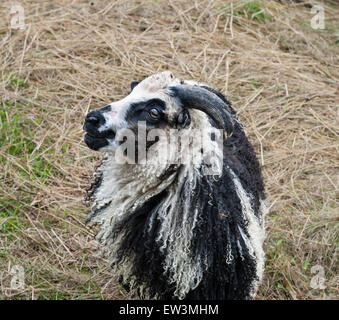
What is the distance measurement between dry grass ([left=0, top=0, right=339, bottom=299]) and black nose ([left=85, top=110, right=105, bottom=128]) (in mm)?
1803

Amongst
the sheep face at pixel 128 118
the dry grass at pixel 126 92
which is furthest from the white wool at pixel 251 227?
the dry grass at pixel 126 92

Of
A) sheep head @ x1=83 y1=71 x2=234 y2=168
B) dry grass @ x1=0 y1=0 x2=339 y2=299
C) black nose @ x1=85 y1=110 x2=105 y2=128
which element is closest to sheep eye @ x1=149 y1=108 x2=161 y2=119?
sheep head @ x1=83 y1=71 x2=234 y2=168

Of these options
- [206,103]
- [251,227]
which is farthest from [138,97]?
[251,227]

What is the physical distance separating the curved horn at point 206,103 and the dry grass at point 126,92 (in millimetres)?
1987

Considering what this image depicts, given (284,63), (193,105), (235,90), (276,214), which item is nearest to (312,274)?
(276,214)

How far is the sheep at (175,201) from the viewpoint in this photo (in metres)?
3.36

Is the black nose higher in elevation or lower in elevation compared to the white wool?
higher

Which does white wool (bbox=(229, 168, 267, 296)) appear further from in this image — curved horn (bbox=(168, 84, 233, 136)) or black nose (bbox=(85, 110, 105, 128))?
black nose (bbox=(85, 110, 105, 128))

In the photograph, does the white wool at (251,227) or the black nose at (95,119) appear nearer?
the black nose at (95,119)

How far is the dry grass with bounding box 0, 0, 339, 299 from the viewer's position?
15.6 feet

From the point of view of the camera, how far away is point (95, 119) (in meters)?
3.30

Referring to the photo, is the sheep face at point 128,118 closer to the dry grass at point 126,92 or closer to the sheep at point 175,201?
the sheep at point 175,201

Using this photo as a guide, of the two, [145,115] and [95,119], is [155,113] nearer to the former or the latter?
[145,115]

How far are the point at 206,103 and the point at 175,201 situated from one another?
2.30ft
